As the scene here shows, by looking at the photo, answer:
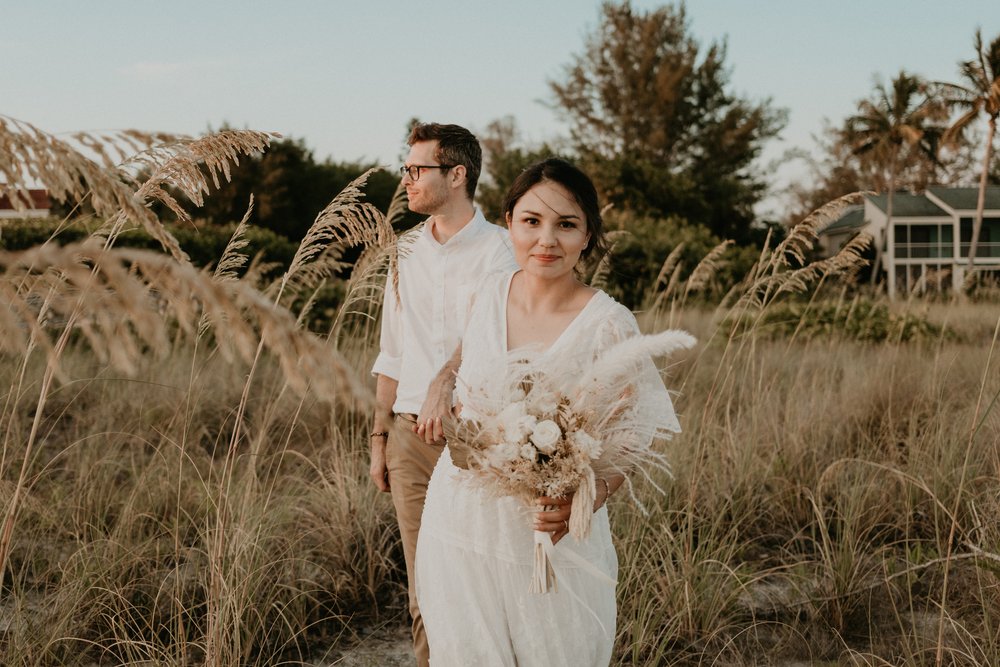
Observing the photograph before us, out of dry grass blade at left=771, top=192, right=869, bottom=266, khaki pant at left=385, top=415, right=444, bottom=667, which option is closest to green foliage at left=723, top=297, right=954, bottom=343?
dry grass blade at left=771, top=192, right=869, bottom=266

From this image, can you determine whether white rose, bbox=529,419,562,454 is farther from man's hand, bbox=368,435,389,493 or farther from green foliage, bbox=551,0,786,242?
green foliage, bbox=551,0,786,242

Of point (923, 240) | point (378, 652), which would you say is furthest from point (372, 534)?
point (923, 240)

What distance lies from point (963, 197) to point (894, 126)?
6.99 meters

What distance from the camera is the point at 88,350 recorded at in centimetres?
854

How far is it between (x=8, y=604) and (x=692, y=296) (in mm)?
12289

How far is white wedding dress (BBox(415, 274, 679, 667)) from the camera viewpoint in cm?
230

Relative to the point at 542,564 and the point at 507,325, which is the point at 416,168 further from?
the point at 542,564

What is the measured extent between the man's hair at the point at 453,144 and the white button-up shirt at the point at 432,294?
8.1 inches

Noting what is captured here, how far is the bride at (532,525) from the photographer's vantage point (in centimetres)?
230

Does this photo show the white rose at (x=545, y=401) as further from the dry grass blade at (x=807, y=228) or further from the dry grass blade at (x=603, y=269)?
the dry grass blade at (x=807, y=228)

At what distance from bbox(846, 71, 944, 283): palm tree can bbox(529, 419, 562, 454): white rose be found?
35572 mm

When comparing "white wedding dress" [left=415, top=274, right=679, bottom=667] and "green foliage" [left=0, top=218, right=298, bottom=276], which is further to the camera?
"green foliage" [left=0, top=218, right=298, bottom=276]

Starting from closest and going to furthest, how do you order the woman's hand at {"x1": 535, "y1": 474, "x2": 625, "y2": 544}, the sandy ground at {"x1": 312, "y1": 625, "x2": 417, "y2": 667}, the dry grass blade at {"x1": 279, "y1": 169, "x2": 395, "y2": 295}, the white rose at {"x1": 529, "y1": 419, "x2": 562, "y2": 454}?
the white rose at {"x1": 529, "y1": 419, "x2": 562, "y2": 454}
the woman's hand at {"x1": 535, "y1": 474, "x2": 625, "y2": 544}
the dry grass blade at {"x1": 279, "y1": 169, "x2": 395, "y2": 295}
the sandy ground at {"x1": 312, "y1": 625, "x2": 417, "y2": 667}

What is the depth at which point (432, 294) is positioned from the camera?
3.46 meters
